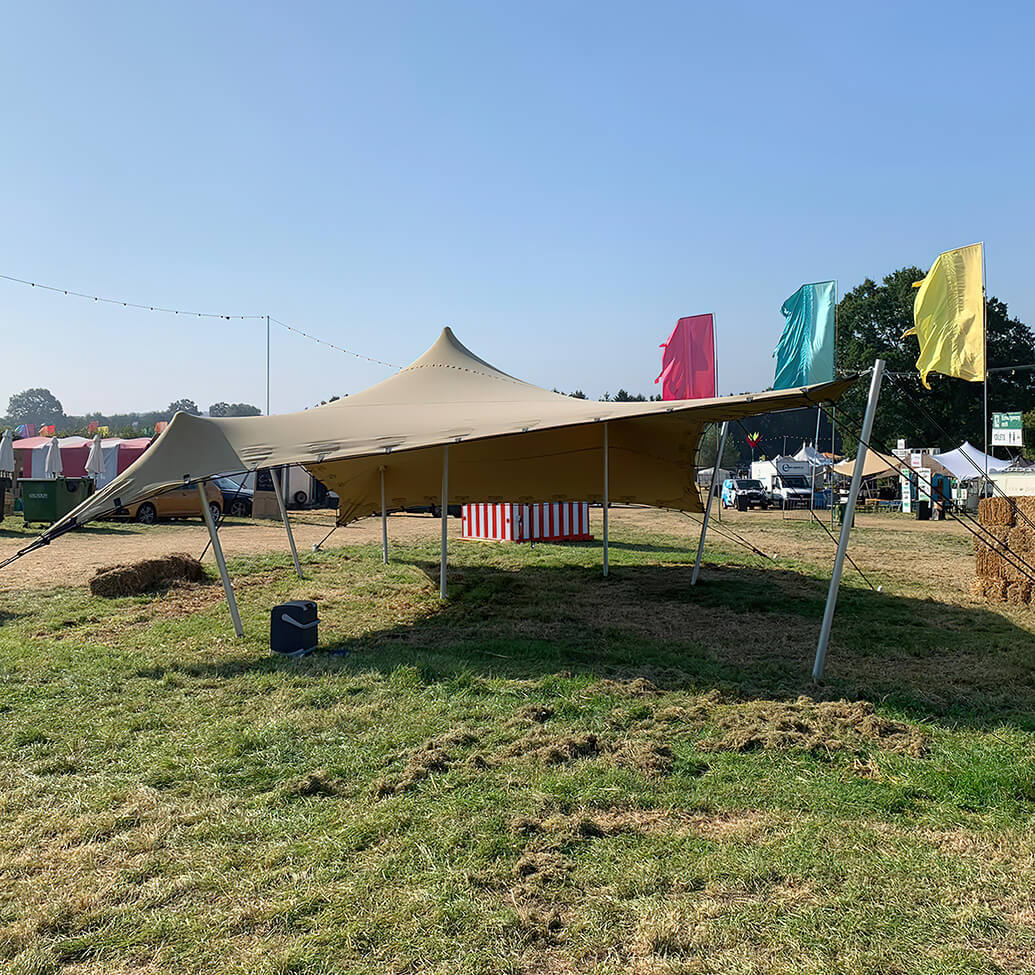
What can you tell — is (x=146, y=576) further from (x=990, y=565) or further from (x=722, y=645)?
(x=990, y=565)

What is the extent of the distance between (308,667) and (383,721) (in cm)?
140

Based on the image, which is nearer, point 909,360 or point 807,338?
point 807,338

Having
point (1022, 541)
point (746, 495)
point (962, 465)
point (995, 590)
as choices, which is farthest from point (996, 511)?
point (962, 465)

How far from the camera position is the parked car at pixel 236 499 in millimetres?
22292

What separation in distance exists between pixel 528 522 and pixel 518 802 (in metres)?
11.0

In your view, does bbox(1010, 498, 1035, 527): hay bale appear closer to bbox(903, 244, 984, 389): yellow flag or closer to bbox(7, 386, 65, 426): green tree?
bbox(903, 244, 984, 389): yellow flag

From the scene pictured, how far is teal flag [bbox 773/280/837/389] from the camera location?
971 centimetres

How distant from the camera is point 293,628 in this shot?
6047 millimetres

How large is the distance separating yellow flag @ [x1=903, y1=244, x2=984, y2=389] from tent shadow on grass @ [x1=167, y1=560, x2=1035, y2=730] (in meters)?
2.23

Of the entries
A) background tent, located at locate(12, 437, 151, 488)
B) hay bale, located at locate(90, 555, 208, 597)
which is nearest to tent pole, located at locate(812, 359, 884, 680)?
hay bale, located at locate(90, 555, 208, 597)

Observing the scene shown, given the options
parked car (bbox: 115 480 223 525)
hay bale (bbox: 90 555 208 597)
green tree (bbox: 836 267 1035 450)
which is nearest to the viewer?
hay bale (bbox: 90 555 208 597)

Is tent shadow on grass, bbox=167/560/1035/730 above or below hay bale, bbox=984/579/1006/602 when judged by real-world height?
below

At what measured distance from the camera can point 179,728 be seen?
442 centimetres

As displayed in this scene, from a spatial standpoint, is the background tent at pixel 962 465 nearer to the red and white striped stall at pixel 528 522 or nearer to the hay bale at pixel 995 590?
the red and white striped stall at pixel 528 522
